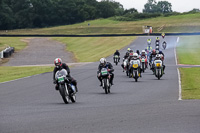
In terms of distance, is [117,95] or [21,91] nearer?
[117,95]

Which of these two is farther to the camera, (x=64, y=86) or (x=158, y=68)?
(x=158, y=68)

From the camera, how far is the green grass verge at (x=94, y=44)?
206ft

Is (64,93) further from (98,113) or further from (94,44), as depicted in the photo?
(94,44)

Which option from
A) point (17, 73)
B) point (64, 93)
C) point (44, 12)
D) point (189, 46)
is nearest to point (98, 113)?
point (64, 93)

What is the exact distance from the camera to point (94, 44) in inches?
2805

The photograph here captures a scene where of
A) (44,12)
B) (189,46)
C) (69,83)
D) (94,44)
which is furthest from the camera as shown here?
(44,12)

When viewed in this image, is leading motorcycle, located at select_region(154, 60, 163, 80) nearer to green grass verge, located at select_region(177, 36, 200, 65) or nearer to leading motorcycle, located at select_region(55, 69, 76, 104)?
leading motorcycle, located at select_region(55, 69, 76, 104)

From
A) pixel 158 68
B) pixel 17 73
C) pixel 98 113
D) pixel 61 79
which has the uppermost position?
pixel 61 79

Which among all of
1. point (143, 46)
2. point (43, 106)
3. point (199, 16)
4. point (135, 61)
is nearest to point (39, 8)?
point (199, 16)

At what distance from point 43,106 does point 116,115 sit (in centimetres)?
Result: 342

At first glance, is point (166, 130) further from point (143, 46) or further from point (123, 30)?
point (123, 30)

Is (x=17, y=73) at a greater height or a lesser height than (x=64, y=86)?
lesser

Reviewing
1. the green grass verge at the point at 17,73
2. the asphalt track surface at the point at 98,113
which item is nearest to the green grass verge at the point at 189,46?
the green grass verge at the point at 17,73

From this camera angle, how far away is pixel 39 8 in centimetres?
14025
